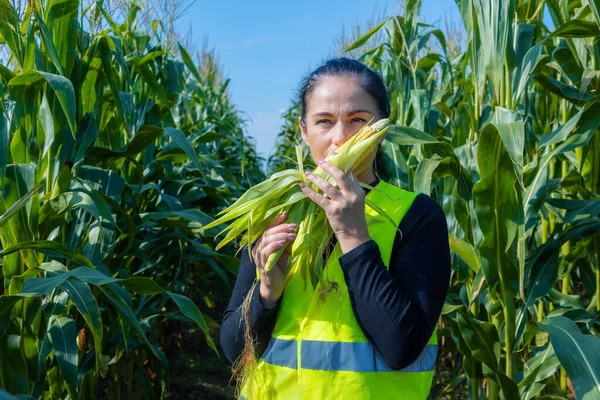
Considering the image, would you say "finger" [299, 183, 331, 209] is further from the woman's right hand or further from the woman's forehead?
the woman's forehead

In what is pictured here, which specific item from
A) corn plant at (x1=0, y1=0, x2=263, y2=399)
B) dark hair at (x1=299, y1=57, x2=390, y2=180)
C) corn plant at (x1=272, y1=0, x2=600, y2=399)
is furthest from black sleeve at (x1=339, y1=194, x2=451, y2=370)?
corn plant at (x1=0, y1=0, x2=263, y2=399)

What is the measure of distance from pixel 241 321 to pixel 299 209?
29cm

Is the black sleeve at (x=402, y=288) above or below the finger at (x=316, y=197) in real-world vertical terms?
below

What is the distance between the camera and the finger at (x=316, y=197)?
4.25 ft

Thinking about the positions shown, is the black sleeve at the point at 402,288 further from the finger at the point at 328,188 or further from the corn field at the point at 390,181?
the corn field at the point at 390,181

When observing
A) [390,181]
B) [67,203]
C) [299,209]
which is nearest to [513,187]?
[390,181]

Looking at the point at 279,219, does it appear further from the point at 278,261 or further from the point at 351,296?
the point at 351,296

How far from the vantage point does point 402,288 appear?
1313 mm

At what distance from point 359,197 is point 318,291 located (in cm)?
24

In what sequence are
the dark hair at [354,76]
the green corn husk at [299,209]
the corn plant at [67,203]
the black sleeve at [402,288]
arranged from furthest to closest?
1. the corn plant at [67,203]
2. the dark hair at [354,76]
3. the green corn husk at [299,209]
4. the black sleeve at [402,288]

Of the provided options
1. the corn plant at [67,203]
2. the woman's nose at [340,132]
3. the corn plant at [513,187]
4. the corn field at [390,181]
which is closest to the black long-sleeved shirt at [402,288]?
the woman's nose at [340,132]

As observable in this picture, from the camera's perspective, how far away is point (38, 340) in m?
2.43

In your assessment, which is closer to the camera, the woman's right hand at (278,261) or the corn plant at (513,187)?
the woman's right hand at (278,261)

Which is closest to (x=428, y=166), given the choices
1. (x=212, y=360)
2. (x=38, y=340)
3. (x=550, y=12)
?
(x=550, y=12)
